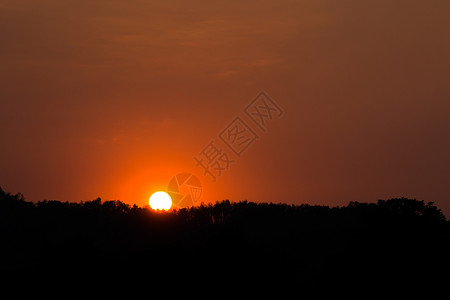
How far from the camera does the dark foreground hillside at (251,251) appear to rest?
2447 inches

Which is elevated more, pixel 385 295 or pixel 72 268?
pixel 72 268

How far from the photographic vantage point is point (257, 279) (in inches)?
2566

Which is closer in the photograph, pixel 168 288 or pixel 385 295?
pixel 385 295

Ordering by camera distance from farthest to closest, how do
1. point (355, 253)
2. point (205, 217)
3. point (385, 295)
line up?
point (205, 217), point (355, 253), point (385, 295)

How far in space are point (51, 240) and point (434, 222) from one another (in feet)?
143

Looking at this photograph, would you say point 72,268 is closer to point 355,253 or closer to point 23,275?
point 23,275

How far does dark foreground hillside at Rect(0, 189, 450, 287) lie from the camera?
62.2 m

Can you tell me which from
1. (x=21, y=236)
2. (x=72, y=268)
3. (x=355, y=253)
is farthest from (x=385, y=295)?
(x=21, y=236)

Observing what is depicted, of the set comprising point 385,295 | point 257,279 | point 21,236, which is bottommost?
point 385,295

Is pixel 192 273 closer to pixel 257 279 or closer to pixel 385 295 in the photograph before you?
pixel 257 279

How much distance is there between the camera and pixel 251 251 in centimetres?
7044

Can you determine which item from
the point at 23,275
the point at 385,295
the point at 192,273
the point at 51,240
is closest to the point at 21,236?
the point at 51,240

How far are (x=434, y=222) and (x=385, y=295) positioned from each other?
8478 millimetres

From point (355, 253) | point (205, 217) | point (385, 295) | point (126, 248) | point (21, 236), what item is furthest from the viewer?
point (205, 217)
